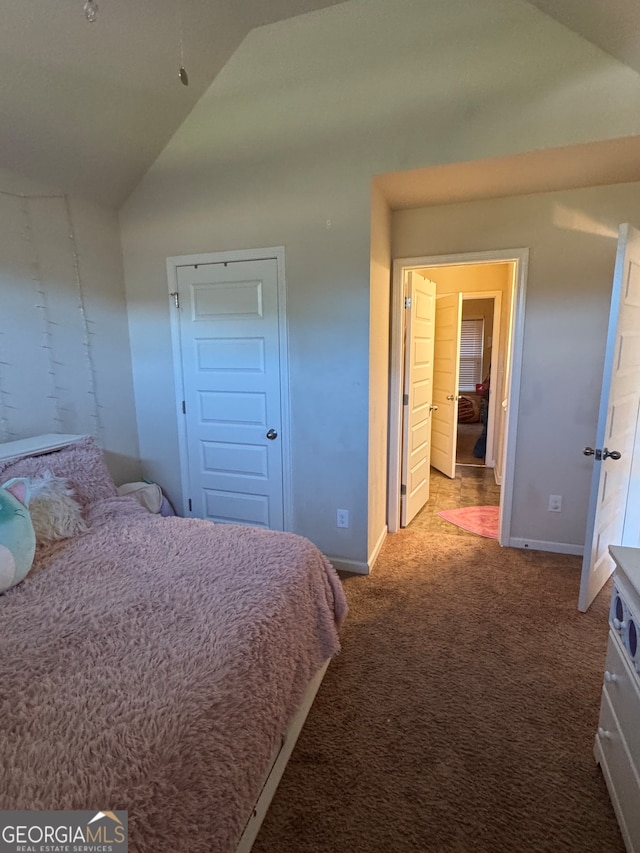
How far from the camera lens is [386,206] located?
2.76m

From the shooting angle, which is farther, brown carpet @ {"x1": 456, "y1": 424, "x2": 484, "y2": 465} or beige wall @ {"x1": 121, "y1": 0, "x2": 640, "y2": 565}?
brown carpet @ {"x1": 456, "y1": 424, "x2": 484, "y2": 465}

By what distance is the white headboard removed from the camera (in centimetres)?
207

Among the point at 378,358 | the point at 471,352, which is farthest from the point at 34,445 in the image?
the point at 471,352

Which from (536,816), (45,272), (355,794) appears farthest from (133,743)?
(45,272)

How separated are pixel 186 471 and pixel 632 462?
2980 millimetres

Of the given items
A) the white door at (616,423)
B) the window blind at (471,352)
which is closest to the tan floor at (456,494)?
the white door at (616,423)

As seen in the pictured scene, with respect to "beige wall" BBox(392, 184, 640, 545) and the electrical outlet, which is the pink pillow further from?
the electrical outlet

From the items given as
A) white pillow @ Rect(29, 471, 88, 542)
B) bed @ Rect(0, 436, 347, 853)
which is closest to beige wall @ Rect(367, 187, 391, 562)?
A: bed @ Rect(0, 436, 347, 853)

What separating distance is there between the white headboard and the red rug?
2.90 meters

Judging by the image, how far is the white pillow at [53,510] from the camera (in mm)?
1761

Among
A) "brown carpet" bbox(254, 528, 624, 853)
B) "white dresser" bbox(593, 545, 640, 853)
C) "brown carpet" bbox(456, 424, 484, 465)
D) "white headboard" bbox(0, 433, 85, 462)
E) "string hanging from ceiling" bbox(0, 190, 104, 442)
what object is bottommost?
"brown carpet" bbox(254, 528, 624, 853)

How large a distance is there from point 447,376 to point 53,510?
378 centimetres

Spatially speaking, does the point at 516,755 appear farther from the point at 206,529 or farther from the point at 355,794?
the point at 206,529

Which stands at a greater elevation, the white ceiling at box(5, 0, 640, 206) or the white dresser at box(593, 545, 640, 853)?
the white ceiling at box(5, 0, 640, 206)
